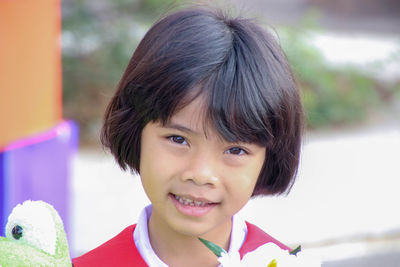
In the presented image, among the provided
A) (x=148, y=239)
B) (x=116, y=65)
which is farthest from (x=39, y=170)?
(x=116, y=65)

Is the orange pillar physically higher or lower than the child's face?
higher

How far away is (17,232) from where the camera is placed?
1.27 meters

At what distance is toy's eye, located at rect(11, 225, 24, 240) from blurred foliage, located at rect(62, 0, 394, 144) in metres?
4.15

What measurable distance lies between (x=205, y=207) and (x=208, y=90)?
0.85 ft

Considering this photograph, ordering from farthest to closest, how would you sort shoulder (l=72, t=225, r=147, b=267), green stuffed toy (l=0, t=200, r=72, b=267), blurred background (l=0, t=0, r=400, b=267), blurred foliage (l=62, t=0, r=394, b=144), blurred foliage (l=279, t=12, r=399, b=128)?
blurred foliage (l=279, t=12, r=399, b=128) → blurred foliage (l=62, t=0, r=394, b=144) → blurred background (l=0, t=0, r=400, b=267) → shoulder (l=72, t=225, r=147, b=267) → green stuffed toy (l=0, t=200, r=72, b=267)

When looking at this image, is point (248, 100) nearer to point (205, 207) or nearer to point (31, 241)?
point (205, 207)

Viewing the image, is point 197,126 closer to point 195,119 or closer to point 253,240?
point 195,119

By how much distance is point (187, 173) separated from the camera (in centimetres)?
141

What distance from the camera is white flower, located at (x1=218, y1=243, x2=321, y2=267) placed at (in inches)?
49.4

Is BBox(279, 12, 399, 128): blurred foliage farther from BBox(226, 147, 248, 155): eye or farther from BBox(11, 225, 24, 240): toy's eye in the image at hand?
BBox(11, 225, 24, 240): toy's eye

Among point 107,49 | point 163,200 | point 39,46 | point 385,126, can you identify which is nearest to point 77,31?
point 107,49

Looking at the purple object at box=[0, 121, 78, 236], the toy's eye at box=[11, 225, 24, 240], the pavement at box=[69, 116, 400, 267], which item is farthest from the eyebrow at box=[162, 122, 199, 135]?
the pavement at box=[69, 116, 400, 267]

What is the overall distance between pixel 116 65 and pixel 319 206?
2.25 metres

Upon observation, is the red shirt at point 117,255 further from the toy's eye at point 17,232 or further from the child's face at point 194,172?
the toy's eye at point 17,232
